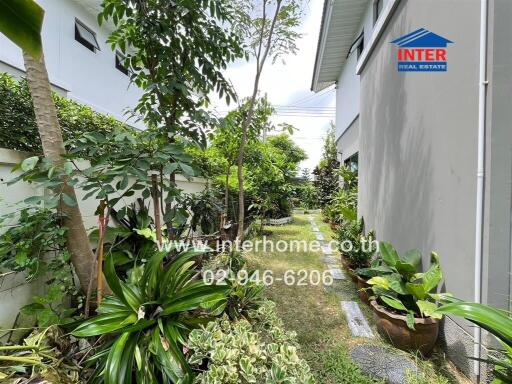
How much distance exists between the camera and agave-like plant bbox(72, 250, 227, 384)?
54.4 inches

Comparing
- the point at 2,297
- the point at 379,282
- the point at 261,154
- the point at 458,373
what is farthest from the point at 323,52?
the point at 2,297

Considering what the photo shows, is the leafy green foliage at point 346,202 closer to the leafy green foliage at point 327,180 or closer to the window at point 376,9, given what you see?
the leafy green foliage at point 327,180

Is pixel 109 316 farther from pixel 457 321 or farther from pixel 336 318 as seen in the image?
pixel 457 321

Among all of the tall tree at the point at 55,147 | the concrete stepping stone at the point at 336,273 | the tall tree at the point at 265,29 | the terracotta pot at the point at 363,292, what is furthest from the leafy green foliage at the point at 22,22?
the concrete stepping stone at the point at 336,273

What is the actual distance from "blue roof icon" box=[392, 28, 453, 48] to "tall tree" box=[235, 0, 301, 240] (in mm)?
1521

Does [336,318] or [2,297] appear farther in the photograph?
[336,318]

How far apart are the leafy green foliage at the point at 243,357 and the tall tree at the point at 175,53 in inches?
41.7

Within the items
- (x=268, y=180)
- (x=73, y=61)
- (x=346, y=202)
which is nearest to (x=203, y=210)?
(x=268, y=180)

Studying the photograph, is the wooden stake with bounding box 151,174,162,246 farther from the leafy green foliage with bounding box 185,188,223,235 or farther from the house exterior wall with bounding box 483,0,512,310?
the house exterior wall with bounding box 483,0,512,310

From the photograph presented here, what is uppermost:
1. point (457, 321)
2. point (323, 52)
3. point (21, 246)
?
point (323, 52)

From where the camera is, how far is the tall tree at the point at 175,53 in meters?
2.01

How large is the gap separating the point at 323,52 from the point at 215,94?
845cm

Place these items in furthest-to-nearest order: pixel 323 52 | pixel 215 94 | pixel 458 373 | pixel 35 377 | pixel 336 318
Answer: pixel 323 52 < pixel 336 318 < pixel 215 94 < pixel 458 373 < pixel 35 377

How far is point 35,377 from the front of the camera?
1231mm
